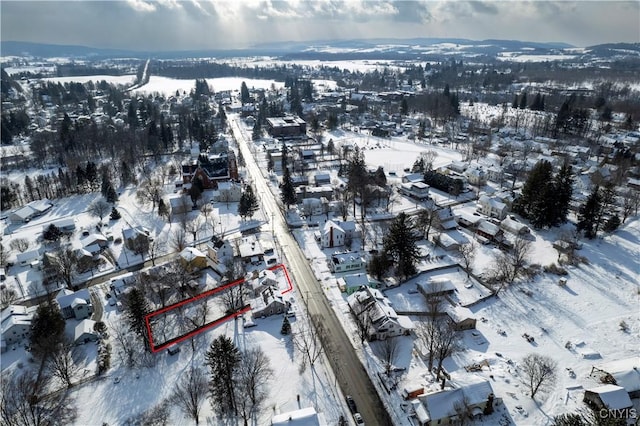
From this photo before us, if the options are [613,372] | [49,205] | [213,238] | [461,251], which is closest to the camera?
[613,372]

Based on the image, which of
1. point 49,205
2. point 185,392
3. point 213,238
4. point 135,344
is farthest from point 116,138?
point 185,392

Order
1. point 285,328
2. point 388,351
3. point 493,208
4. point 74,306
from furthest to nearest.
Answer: point 493,208 < point 74,306 < point 285,328 < point 388,351

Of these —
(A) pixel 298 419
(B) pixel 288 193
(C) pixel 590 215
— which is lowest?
(A) pixel 298 419

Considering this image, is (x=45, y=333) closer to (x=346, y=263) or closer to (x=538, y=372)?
(x=346, y=263)

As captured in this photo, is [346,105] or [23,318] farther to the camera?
[346,105]

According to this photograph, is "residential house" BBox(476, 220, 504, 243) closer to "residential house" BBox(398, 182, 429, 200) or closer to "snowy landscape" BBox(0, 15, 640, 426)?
"snowy landscape" BBox(0, 15, 640, 426)

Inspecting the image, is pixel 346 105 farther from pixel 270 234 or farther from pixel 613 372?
pixel 613 372

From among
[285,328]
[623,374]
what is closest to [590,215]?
[623,374]
